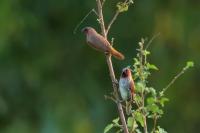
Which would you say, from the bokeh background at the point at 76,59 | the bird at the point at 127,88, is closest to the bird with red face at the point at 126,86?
the bird at the point at 127,88

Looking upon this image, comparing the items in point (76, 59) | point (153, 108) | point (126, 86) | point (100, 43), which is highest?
point (76, 59)

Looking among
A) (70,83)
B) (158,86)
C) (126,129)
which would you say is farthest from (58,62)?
(126,129)

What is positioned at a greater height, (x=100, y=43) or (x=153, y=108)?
(x=100, y=43)

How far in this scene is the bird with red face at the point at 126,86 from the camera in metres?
3.73

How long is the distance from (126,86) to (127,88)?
0.01m

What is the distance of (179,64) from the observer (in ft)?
37.4

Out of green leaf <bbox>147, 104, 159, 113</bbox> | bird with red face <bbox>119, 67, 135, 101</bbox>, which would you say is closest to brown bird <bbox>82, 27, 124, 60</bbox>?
bird with red face <bbox>119, 67, 135, 101</bbox>

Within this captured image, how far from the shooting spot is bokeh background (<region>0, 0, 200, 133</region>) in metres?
11.0

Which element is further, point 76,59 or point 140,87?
point 76,59

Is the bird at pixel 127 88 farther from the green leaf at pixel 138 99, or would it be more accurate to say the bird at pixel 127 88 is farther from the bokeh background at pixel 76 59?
the bokeh background at pixel 76 59

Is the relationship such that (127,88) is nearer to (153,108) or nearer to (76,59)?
(153,108)

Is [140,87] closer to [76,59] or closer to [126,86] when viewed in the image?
[126,86]

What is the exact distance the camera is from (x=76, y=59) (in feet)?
37.2

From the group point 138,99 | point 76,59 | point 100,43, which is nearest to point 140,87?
point 138,99
